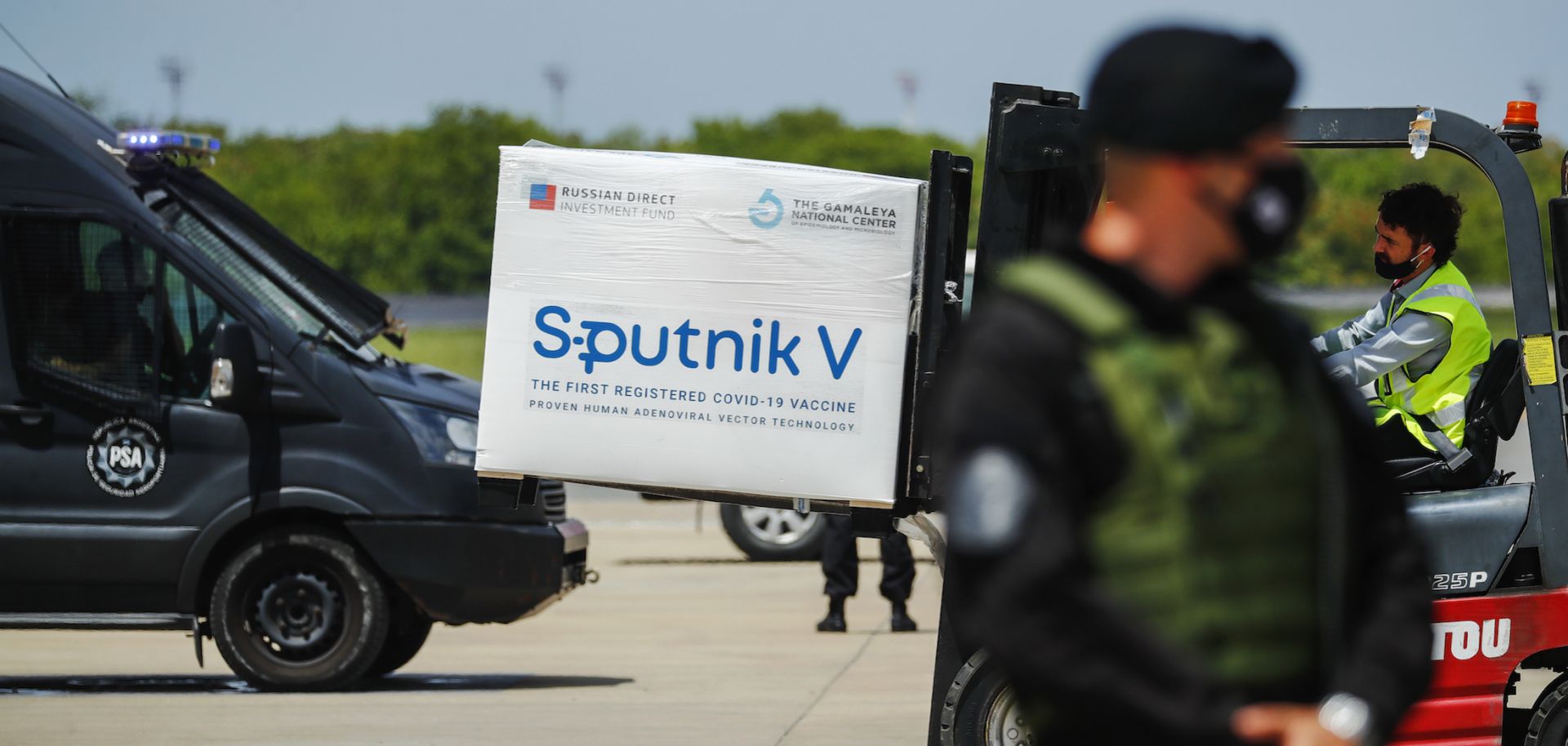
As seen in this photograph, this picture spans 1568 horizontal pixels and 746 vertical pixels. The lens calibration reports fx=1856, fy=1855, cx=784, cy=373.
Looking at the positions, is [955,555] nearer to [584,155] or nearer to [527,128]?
[584,155]

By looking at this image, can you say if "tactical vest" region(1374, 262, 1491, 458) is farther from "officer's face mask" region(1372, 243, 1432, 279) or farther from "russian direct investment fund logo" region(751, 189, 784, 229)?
"russian direct investment fund logo" region(751, 189, 784, 229)

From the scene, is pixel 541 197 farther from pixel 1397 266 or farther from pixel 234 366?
pixel 234 366

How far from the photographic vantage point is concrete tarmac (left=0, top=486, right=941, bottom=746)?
7.98 metres

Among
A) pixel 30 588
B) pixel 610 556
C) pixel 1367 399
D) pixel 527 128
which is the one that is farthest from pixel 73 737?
pixel 527 128

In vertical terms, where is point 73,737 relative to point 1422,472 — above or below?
below

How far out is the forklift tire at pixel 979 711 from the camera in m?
5.61

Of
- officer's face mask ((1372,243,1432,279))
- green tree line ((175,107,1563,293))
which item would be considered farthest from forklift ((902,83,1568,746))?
green tree line ((175,107,1563,293))

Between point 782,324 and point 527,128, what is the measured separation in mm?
119237

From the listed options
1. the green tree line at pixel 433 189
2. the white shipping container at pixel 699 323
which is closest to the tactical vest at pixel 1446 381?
the white shipping container at pixel 699 323

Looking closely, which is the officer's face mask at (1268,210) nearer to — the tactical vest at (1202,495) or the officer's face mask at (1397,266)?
the tactical vest at (1202,495)

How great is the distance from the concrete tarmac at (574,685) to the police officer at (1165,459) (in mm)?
5803

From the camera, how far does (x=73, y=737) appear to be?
773 cm

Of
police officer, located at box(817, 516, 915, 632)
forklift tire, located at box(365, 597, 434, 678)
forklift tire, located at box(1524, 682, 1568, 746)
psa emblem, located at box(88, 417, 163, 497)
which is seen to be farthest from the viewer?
police officer, located at box(817, 516, 915, 632)

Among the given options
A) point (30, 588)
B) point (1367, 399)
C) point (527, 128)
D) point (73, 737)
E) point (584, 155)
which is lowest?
point (73, 737)
